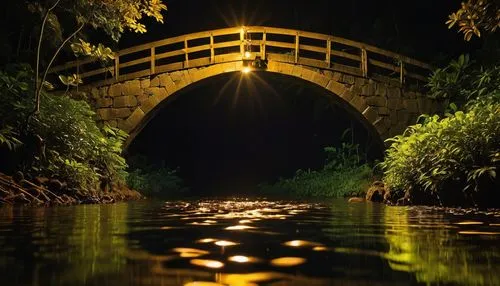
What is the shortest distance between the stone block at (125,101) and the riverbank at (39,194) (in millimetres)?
5994

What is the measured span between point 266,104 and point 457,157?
83.2ft

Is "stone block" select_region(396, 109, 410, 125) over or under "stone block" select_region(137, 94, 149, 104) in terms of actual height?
under

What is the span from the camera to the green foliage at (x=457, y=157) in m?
8.27

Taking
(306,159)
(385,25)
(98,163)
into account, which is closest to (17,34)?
(98,163)

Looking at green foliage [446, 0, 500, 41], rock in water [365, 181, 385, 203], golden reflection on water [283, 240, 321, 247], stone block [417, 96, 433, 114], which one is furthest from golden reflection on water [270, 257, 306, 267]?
stone block [417, 96, 433, 114]

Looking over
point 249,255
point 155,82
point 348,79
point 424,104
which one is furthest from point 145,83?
point 249,255

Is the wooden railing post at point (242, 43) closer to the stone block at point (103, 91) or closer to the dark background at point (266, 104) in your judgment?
the dark background at point (266, 104)

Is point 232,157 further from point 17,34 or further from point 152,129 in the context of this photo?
point 17,34

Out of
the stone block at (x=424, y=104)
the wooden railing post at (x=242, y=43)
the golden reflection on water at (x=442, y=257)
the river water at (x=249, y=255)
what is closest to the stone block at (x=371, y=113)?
the stone block at (x=424, y=104)

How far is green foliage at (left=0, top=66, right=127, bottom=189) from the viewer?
9.86 m

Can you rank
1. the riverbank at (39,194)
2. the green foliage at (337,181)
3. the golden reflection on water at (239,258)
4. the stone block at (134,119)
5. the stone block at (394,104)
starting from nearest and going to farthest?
the golden reflection on water at (239,258) < the riverbank at (39,194) < the stone block at (134,119) < the stone block at (394,104) < the green foliage at (337,181)

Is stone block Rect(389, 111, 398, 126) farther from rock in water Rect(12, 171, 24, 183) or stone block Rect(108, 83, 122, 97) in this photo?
rock in water Rect(12, 171, 24, 183)

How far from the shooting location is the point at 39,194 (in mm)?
8930

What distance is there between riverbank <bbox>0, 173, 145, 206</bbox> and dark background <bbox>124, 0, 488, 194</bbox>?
728 cm
